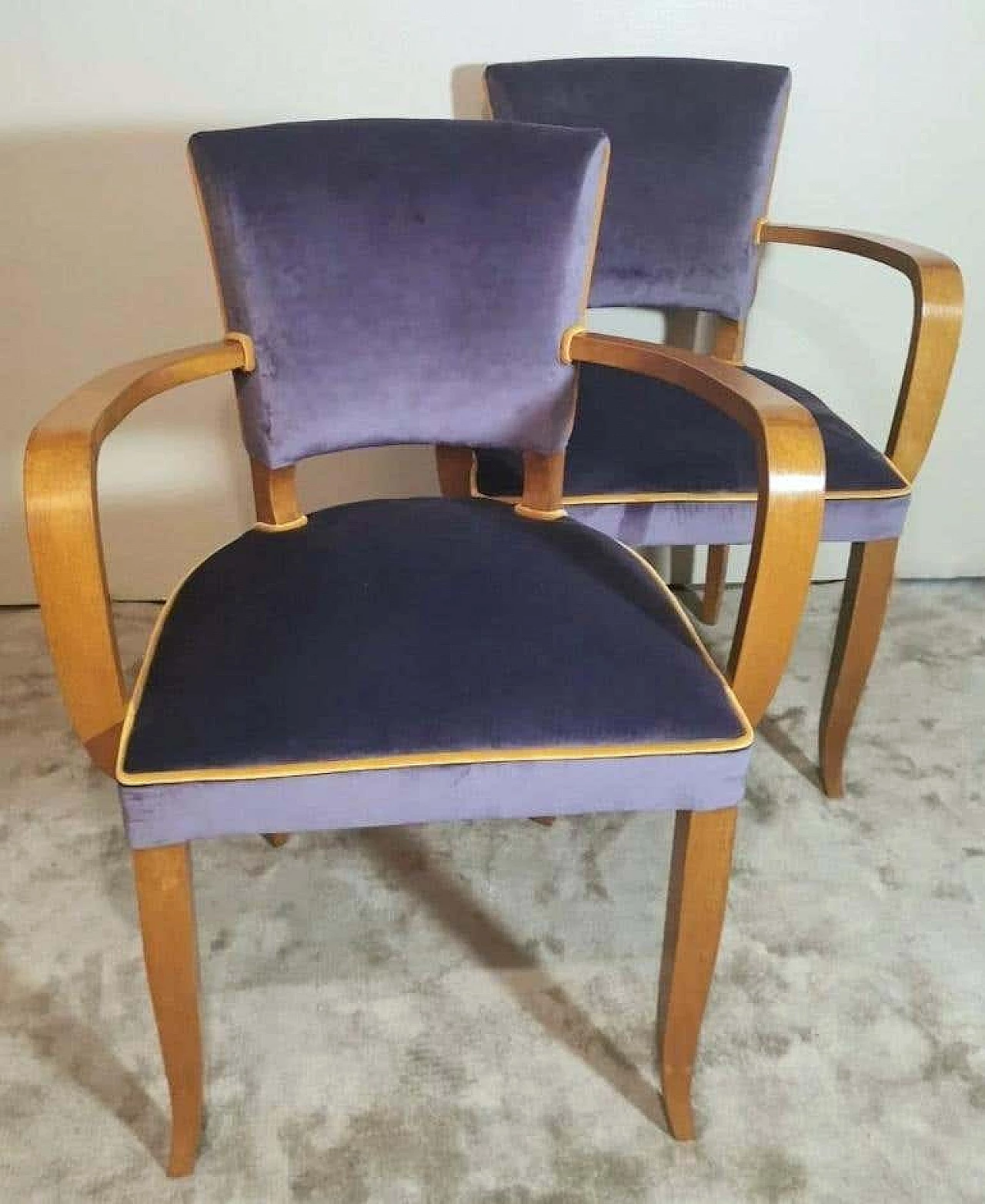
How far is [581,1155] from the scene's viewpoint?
103 cm

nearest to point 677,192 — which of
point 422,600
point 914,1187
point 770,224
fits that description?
point 770,224

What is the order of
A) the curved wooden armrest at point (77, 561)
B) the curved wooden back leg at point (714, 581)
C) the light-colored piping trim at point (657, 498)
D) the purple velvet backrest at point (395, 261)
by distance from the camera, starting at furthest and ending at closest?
the curved wooden back leg at point (714, 581), the light-colored piping trim at point (657, 498), the purple velvet backrest at point (395, 261), the curved wooden armrest at point (77, 561)

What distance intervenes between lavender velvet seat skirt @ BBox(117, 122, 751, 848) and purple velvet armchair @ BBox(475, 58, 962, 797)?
16cm

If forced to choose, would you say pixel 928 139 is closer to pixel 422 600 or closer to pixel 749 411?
pixel 749 411

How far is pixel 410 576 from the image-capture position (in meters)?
0.99

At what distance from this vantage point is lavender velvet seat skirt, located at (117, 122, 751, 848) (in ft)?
2.73

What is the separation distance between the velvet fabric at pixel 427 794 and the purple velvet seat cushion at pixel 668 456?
423 mm

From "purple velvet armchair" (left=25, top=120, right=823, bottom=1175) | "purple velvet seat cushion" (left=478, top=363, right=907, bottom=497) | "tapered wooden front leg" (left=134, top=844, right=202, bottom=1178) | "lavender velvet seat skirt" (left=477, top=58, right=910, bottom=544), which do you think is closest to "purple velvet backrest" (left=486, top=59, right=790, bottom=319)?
"lavender velvet seat skirt" (left=477, top=58, right=910, bottom=544)

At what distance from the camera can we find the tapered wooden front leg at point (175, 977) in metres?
0.87

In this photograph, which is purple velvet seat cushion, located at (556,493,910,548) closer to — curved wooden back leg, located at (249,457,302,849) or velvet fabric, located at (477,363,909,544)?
velvet fabric, located at (477,363,909,544)

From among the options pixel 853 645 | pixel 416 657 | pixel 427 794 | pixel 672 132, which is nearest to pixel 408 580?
pixel 416 657

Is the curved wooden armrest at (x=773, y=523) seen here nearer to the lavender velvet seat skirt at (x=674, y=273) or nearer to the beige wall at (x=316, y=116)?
the lavender velvet seat skirt at (x=674, y=273)

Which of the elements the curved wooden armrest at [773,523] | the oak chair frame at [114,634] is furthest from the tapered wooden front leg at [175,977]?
the curved wooden armrest at [773,523]

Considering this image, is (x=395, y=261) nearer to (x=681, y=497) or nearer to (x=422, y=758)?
(x=681, y=497)
